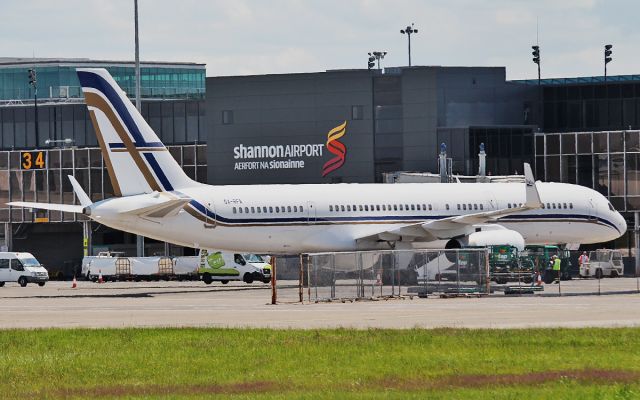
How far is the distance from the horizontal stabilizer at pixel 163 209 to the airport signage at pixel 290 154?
3102cm

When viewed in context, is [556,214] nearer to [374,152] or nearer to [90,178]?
[374,152]

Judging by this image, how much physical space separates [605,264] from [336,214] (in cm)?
1951

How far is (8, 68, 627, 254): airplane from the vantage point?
60.4m

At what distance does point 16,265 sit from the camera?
250 feet

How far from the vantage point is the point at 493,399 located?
22594 mm

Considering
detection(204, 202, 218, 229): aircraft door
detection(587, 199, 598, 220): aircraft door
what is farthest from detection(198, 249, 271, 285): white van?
detection(587, 199, 598, 220): aircraft door

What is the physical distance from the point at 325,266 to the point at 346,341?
61.8ft

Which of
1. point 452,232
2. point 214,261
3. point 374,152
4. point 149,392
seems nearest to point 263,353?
point 149,392

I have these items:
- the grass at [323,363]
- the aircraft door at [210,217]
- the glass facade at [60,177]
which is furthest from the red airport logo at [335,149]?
the grass at [323,363]

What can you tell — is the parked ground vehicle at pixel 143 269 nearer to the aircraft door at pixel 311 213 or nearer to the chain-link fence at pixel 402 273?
the aircraft door at pixel 311 213

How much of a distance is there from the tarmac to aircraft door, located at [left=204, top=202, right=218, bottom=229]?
13.4 feet

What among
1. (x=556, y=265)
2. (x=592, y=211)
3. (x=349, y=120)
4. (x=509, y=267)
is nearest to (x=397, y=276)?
(x=509, y=267)

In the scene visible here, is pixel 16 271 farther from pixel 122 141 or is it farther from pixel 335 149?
pixel 335 149

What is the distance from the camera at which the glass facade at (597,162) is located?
8612 cm
